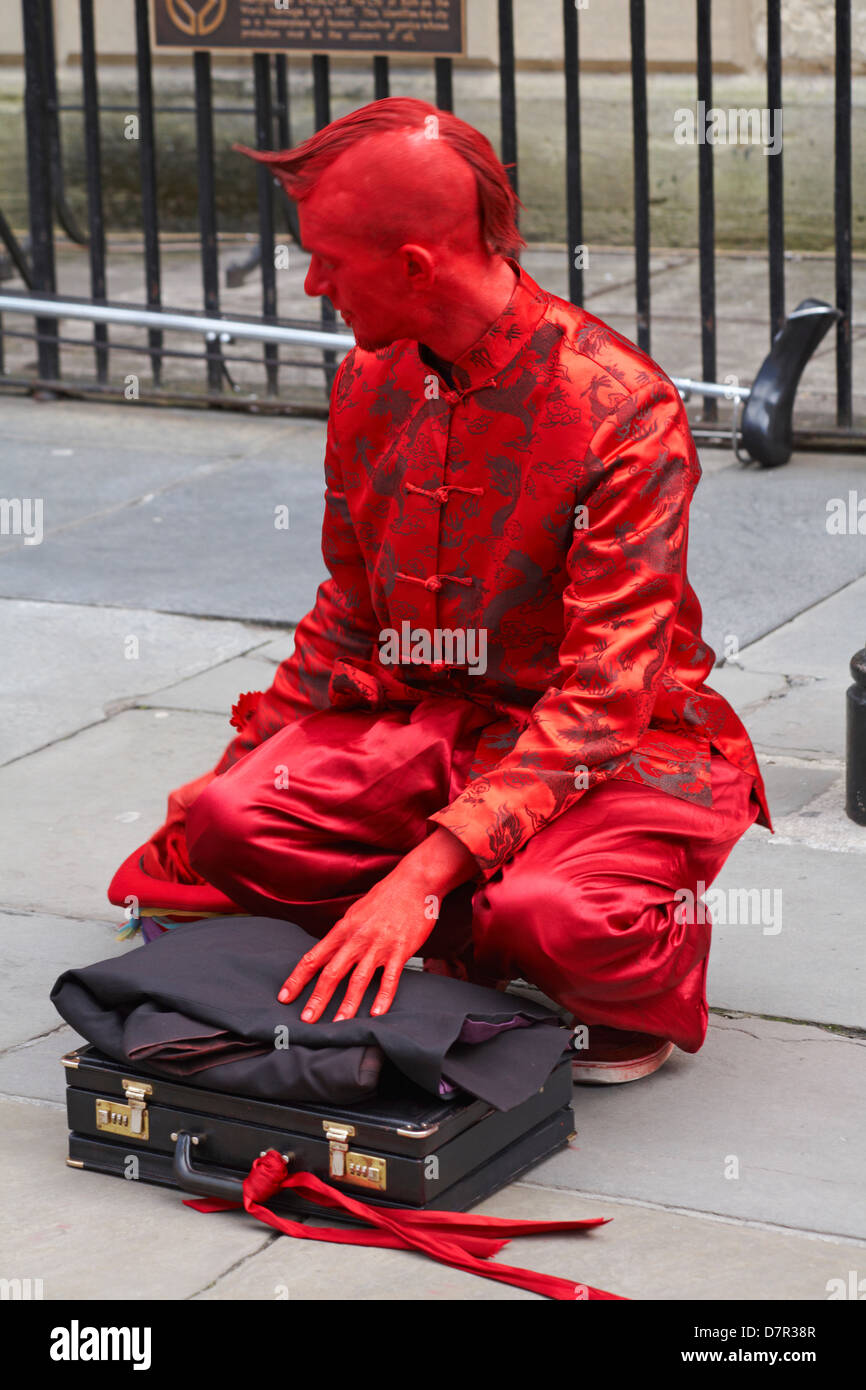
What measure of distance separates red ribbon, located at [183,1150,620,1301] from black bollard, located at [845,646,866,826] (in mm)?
1415

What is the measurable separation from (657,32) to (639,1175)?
24.0ft

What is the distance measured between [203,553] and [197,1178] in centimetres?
313

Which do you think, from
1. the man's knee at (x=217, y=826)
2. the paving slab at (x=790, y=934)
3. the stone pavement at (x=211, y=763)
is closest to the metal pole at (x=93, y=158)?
the stone pavement at (x=211, y=763)

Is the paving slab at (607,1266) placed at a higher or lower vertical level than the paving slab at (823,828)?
higher

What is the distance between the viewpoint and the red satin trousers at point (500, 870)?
269 centimetres

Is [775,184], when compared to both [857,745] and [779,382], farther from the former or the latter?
[857,745]

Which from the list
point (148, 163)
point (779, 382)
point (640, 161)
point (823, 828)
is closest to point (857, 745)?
point (823, 828)

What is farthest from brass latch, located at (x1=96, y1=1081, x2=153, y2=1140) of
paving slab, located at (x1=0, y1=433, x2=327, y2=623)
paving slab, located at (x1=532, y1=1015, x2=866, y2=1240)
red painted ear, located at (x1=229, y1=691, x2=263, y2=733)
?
paving slab, located at (x1=0, y1=433, x2=327, y2=623)

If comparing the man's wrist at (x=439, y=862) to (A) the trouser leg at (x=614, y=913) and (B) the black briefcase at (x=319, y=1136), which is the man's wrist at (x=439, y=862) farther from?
(B) the black briefcase at (x=319, y=1136)

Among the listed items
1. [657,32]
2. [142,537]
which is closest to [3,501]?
[142,537]

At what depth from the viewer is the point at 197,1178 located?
255 centimetres

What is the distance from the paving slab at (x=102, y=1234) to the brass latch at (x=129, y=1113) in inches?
3.2

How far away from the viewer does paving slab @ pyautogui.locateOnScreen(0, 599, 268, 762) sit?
448 cm

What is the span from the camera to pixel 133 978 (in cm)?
262
